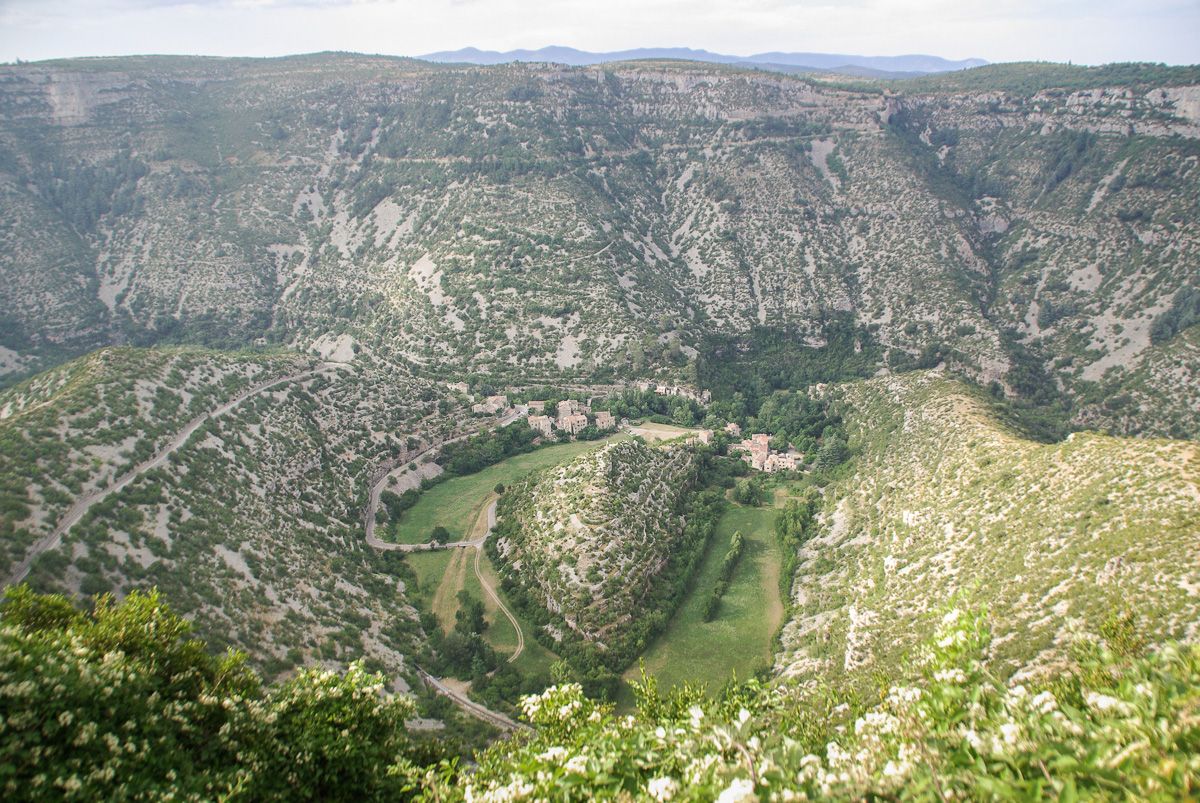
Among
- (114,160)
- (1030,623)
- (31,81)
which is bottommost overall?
(1030,623)

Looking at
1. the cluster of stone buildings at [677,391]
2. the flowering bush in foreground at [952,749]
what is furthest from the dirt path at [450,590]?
the cluster of stone buildings at [677,391]

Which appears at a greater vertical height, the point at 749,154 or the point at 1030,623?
the point at 749,154

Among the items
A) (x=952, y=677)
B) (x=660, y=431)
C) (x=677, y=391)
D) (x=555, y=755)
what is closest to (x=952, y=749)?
(x=952, y=677)

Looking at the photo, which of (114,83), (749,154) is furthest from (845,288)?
(114,83)

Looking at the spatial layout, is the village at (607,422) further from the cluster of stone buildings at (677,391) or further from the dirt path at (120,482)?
the dirt path at (120,482)

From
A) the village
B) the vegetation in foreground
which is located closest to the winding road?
the village

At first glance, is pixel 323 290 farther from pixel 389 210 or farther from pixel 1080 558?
pixel 1080 558

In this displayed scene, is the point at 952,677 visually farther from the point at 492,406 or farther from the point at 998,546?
the point at 492,406
